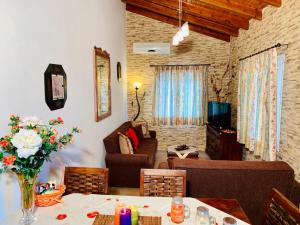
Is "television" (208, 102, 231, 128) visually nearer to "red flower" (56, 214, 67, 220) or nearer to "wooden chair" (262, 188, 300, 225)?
"wooden chair" (262, 188, 300, 225)

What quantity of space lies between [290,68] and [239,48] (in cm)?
246

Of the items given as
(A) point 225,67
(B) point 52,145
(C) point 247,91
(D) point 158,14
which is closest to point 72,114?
(B) point 52,145

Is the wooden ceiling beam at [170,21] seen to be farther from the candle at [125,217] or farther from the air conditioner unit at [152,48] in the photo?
the candle at [125,217]

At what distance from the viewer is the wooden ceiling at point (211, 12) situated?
4.05 metres

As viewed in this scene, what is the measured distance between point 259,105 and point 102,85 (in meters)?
2.59

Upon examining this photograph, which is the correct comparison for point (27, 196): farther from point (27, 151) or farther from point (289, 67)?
point (289, 67)

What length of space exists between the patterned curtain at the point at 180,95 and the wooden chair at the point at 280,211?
16.0 feet

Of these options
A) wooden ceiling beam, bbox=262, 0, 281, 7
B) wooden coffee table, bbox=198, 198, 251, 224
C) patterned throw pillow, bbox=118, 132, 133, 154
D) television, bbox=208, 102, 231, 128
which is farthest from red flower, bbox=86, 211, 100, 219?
television, bbox=208, 102, 231, 128

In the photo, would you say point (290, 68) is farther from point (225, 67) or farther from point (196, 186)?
point (225, 67)

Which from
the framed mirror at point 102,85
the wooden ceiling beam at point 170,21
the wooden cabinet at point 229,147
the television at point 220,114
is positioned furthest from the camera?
the wooden ceiling beam at point 170,21

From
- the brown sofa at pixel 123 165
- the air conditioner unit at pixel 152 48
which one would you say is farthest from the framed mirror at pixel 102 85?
the air conditioner unit at pixel 152 48

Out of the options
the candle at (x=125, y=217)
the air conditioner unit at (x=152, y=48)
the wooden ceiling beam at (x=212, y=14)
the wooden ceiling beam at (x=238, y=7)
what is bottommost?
the candle at (x=125, y=217)

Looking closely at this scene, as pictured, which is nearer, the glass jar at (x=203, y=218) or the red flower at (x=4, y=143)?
the red flower at (x=4, y=143)

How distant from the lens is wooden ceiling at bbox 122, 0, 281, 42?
4.05 metres
